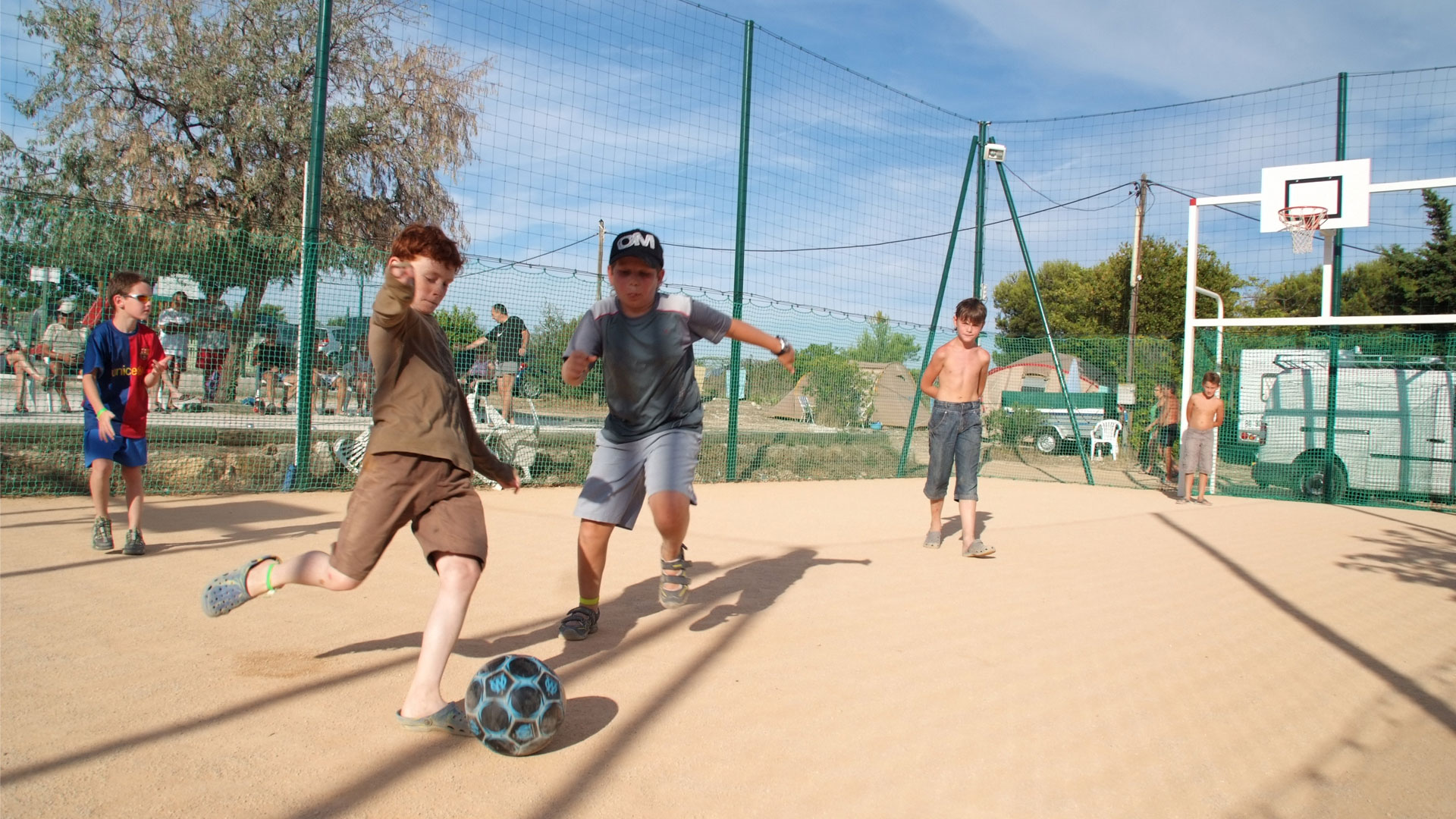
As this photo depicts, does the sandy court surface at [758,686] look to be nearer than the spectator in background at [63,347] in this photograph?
Yes

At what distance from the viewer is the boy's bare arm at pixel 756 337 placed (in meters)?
4.04

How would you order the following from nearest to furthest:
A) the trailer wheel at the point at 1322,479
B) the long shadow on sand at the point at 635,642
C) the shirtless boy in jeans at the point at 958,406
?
the long shadow on sand at the point at 635,642
the shirtless boy in jeans at the point at 958,406
the trailer wheel at the point at 1322,479

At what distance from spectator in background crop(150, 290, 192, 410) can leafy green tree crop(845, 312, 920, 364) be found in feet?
25.7

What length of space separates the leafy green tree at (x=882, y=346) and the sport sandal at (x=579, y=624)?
8.83 meters

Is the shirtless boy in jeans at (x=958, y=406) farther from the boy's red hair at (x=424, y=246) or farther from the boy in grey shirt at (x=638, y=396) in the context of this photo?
the boy's red hair at (x=424, y=246)

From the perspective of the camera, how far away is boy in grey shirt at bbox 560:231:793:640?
12.8 feet

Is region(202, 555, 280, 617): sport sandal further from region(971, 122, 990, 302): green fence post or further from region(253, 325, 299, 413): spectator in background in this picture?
region(971, 122, 990, 302): green fence post

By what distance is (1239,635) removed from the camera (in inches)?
172

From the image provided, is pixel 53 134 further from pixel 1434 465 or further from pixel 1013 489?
pixel 1434 465

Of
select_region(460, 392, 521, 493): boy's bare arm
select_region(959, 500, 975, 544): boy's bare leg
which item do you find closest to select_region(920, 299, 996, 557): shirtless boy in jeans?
select_region(959, 500, 975, 544): boy's bare leg

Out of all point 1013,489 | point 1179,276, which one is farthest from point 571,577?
point 1179,276

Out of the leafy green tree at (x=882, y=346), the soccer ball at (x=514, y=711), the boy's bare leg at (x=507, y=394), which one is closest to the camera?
the soccer ball at (x=514, y=711)

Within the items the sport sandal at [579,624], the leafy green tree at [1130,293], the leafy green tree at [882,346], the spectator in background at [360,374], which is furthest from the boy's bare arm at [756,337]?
the leafy green tree at [1130,293]

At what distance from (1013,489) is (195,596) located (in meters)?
9.80
